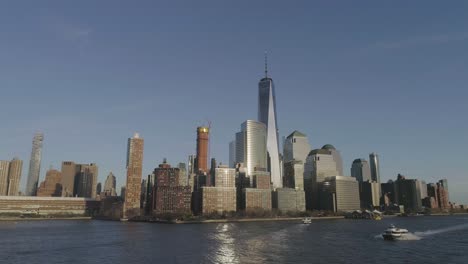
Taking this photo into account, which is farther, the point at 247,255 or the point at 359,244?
the point at 359,244

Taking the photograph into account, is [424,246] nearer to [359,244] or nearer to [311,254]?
[359,244]

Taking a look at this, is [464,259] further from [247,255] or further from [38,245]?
[38,245]

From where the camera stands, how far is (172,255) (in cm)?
10331

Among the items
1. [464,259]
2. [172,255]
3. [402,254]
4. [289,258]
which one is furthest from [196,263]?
[464,259]

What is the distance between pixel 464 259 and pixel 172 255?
7289cm

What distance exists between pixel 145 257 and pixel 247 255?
2628 cm

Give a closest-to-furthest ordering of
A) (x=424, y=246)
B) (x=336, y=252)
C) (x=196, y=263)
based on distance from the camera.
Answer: (x=196, y=263) → (x=336, y=252) → (x=424, y=246)

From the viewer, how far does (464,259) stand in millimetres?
96000

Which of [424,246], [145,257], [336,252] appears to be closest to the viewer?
[145,257]

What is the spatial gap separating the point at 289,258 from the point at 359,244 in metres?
42.7

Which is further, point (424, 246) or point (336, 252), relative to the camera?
point (424, 246)

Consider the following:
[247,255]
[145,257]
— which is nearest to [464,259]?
[247,255]

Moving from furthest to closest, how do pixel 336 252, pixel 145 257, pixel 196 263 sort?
pixel 336 252, pixel 145 257, pixel 196 263

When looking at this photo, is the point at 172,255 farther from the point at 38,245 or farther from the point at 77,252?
the point at 38,245
